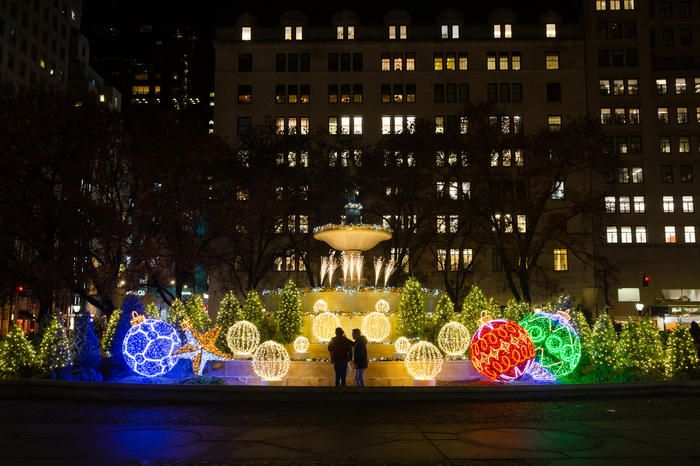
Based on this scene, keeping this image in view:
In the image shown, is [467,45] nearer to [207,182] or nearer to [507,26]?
[507,26]

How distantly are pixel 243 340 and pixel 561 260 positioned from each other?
52.5 metres

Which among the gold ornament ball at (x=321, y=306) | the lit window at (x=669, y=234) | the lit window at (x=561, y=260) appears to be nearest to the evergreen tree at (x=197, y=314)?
the gold ornament ball at (x=321, y=306)

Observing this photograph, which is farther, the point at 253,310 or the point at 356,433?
the point at 253,310

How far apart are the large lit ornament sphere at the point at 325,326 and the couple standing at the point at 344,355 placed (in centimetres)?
618

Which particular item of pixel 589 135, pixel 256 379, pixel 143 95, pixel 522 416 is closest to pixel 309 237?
pixel 589 135

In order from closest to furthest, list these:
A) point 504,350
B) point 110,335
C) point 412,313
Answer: point 504,350 < point 110,335 < point 412,313

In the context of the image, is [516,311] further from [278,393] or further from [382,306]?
[278,393]

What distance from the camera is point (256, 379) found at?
800 inches

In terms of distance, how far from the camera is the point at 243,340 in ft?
72.3

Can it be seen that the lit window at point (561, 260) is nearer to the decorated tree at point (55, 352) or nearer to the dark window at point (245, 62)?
the dark window at point (245, 62)

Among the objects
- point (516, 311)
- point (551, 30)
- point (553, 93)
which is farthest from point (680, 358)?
point (551, 30)

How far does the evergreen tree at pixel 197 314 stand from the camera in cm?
2573

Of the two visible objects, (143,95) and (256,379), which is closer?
(256,379)

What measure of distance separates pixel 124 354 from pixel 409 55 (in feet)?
191
